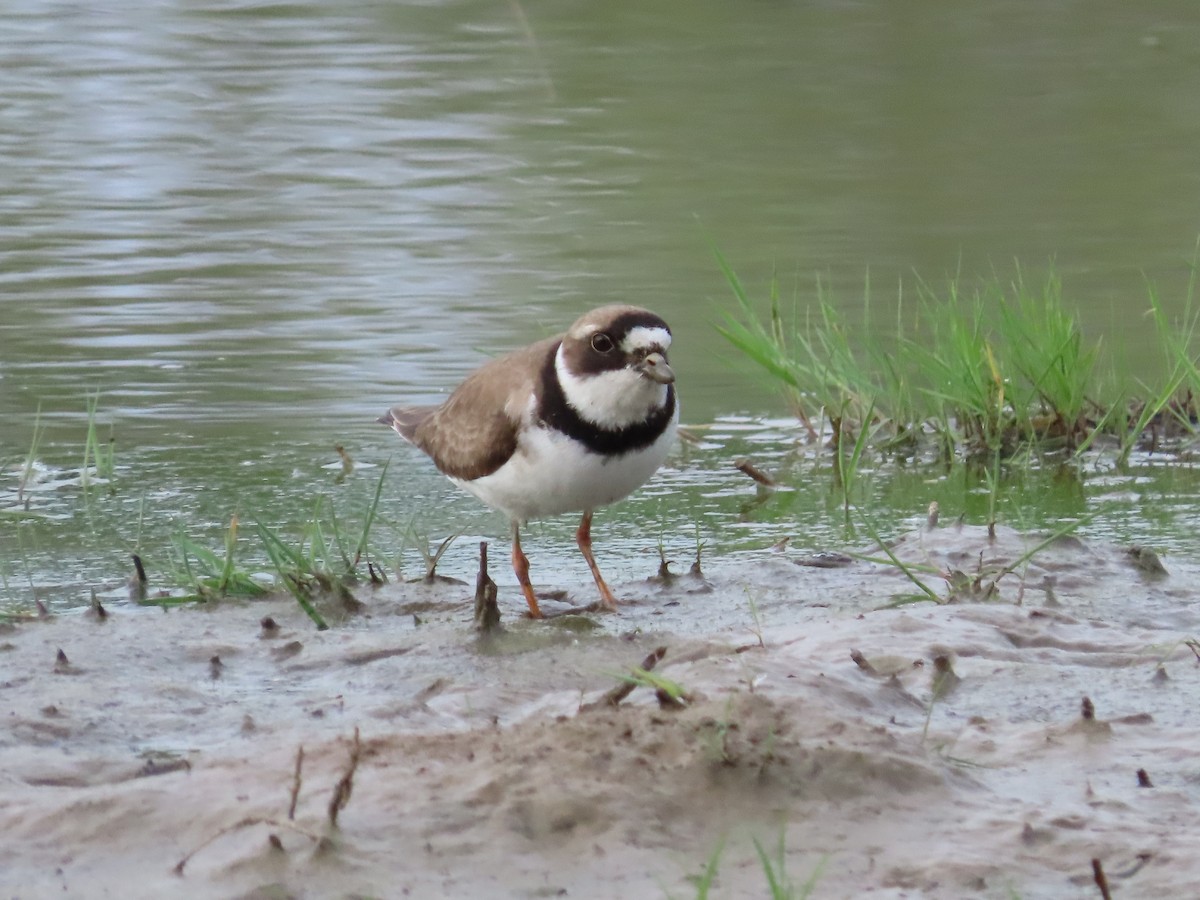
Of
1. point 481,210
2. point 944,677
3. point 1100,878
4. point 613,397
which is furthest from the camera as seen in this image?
point 481,210

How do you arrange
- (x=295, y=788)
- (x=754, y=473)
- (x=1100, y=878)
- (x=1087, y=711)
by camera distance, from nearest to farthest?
(x=1100, y=878) < (x=295, y=788) < (x=1087, y=711) < (x=754, y=473)

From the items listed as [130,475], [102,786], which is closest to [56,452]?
[130,475]

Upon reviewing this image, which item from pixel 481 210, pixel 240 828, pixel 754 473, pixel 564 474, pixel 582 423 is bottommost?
pixel 754 473

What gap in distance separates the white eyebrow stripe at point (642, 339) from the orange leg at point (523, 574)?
66 centimetres

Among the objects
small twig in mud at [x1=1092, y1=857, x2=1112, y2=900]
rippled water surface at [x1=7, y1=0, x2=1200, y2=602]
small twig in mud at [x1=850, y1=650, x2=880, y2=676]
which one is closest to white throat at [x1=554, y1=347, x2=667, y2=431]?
rippled water surface at [x1=7, y1=0, x2=1200, y2=602]

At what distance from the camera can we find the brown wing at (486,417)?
5208mm

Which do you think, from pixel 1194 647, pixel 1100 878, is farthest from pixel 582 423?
pixel 1100 878

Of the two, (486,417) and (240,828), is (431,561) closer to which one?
(486,417)

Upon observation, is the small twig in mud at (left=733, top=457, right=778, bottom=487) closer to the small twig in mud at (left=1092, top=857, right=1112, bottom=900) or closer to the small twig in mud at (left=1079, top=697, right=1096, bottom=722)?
the small twig in mud at (left=1079, top=697, right=1096, bottom=722)

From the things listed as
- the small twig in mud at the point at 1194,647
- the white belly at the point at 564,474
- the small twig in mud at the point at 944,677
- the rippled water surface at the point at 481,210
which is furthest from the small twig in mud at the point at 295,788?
the rippled water surface at the point at 481,210

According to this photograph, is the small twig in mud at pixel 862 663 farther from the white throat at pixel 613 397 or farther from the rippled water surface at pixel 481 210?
the rippled water surface at pixel 481 210

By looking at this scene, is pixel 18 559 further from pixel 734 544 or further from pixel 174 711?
pixel 734 544

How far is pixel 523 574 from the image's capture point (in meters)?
5.21

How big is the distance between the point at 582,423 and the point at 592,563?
1.42 ft
